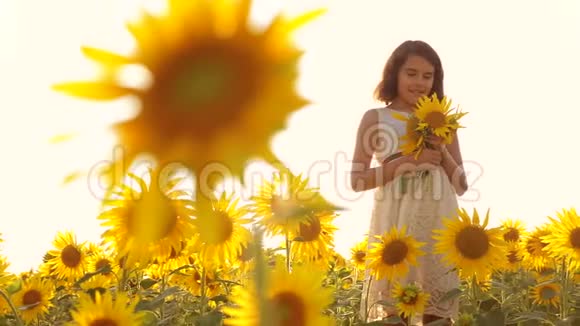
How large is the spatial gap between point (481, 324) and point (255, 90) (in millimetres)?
1708

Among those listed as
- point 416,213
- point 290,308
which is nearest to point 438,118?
point 416,213

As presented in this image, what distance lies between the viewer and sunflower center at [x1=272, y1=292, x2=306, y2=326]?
158 cm

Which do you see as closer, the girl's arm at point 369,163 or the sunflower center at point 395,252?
the sunflower center at point 395,252

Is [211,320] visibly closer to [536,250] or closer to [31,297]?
[31,297]

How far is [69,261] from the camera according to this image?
4223 millimetres

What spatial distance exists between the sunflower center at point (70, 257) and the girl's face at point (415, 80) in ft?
7.67

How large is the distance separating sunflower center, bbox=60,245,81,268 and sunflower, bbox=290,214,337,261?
1555 mm

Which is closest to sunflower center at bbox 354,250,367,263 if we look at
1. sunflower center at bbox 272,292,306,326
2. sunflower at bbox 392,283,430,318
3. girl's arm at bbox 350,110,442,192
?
girl's arm at bbox 350,110,442,192

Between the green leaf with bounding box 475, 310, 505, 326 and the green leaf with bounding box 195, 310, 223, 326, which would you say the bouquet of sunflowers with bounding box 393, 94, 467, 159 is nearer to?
the green leaf with bounding box 475, 310, 505, 326

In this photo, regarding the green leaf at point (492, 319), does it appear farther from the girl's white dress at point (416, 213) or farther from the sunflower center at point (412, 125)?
the girl's white dress at point (416, 213)

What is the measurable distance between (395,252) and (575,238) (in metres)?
1.07

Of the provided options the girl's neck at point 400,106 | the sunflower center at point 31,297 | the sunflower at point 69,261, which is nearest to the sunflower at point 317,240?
the girl's neck at point 400,106

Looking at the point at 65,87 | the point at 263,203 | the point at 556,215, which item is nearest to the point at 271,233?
the point at 263,203

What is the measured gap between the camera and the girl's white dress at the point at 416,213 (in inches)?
145
